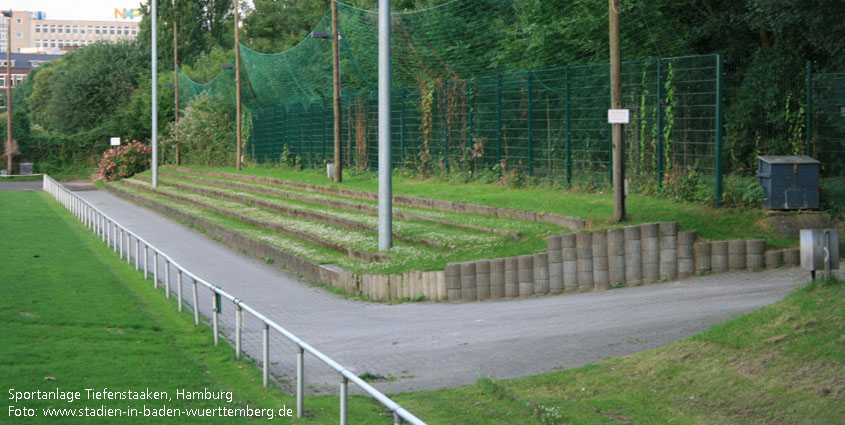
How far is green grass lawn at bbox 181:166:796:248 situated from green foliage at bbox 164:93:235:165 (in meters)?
27.6

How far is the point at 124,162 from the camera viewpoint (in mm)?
52812

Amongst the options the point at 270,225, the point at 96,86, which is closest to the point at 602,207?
the point at 270,225

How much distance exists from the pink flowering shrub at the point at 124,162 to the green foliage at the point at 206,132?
2016 millimetres

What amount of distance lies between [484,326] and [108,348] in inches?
176

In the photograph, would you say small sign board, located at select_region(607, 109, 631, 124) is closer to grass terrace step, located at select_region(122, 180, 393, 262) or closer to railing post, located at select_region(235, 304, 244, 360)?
grass terrace step, located at select_region(122, 180, 393, 262)

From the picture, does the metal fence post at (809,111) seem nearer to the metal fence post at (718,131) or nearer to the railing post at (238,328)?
the metal fence post at (718,131)

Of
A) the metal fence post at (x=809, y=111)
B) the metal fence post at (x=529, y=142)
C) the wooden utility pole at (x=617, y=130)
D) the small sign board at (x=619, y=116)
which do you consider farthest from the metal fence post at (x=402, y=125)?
the small sign board at (x=619, y=116)

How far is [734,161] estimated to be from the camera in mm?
21297

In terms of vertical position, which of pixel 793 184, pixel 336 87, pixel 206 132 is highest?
pixel 206 132

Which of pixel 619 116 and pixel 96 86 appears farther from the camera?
pixel 96 86

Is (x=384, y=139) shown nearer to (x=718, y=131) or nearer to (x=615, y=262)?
(x=615, y=262)

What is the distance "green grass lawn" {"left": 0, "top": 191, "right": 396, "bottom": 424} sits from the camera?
7310mm

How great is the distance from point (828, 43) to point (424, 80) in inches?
467

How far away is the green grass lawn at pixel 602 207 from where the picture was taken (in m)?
14.0
